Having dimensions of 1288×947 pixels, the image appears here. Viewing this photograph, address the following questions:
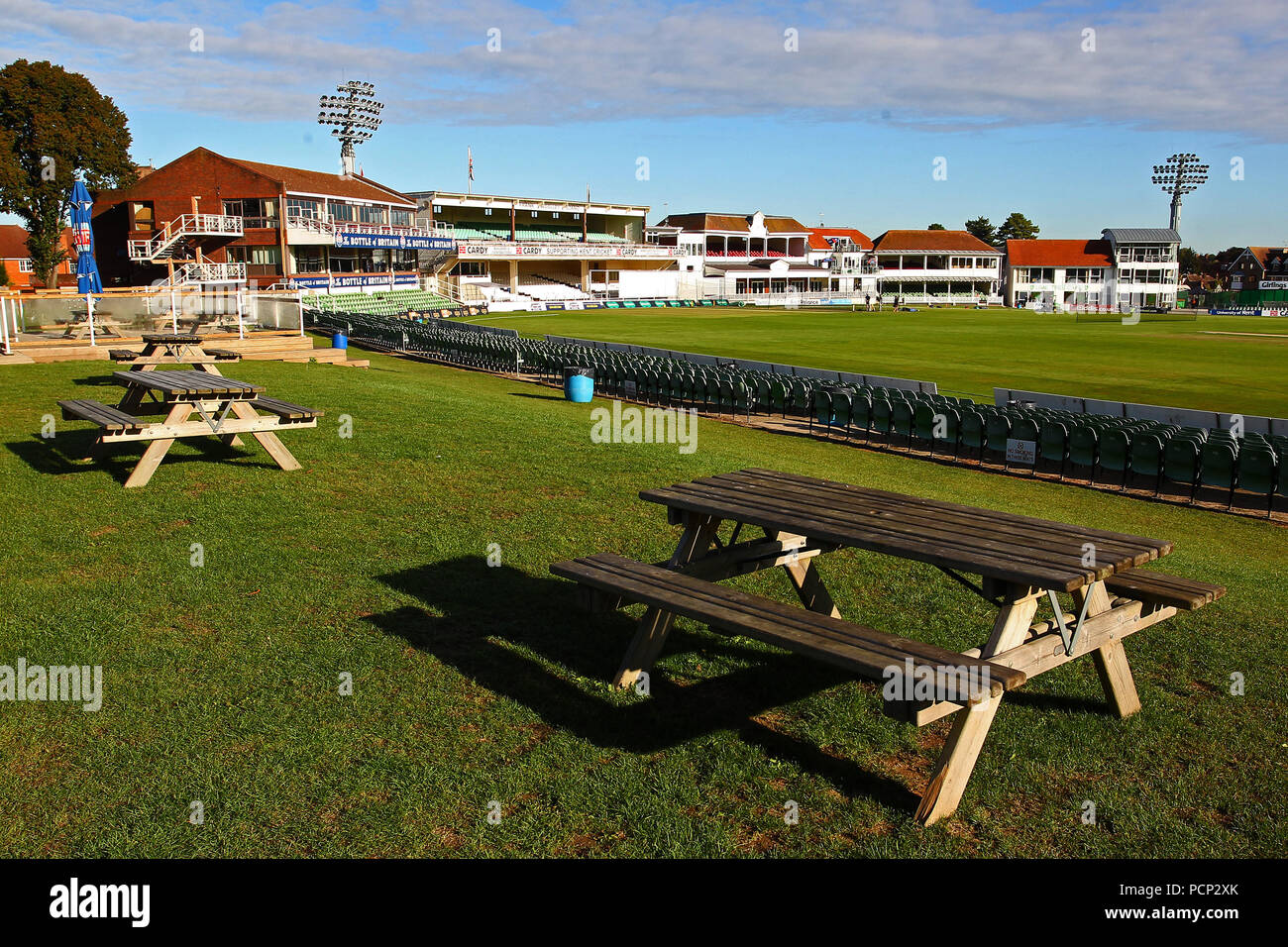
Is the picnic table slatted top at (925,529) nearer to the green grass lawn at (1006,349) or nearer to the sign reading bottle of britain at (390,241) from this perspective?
the green grass lawn at (1006,349)

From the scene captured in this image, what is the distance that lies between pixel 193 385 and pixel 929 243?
103110mm

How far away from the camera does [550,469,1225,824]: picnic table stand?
429 cm

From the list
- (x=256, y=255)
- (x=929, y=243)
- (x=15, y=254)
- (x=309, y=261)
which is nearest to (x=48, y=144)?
(x=256, y=255)

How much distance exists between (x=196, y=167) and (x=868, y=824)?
6149 cm

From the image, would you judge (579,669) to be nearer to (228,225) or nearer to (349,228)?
(228,225)

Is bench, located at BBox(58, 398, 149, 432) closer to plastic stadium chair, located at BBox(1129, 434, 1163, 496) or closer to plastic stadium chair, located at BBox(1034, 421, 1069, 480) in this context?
plastic stadium chair, located at BBox(1034, 421, 1069, 480)

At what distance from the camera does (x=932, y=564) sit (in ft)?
17.4

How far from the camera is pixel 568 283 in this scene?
8519 cm

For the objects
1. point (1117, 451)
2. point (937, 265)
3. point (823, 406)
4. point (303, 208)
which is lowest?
point (1117, 451)

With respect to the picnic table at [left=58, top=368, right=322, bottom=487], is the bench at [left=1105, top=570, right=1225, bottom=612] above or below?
below

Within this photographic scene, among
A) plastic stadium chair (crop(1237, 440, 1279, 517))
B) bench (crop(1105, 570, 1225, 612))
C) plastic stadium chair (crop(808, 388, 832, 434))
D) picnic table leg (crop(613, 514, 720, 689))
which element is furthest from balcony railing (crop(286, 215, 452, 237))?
bench (crop(1105, 570, 1225, 612))

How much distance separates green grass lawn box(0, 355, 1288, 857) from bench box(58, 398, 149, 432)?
→ 24.2 inches
